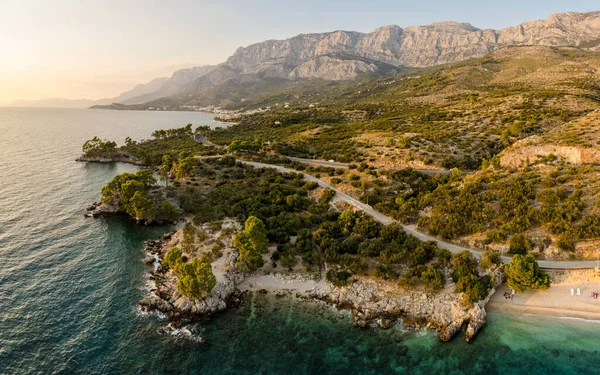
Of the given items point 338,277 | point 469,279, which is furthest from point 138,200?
point 469,279

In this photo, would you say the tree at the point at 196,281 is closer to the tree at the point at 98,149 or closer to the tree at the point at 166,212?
the tree at the point at 166,212

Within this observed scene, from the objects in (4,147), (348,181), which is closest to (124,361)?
(348,181)

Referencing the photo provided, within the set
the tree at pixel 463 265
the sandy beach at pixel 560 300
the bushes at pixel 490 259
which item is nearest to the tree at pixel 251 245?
the tree at pixel 463 265

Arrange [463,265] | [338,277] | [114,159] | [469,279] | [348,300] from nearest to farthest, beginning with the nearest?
[469,279] → [348,300] → [463,265] → [338,277] → [114,159]

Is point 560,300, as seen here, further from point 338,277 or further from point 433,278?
point 338,277

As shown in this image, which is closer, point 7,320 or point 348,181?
point 7,320

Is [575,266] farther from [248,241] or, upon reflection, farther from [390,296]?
[248,241]
